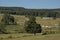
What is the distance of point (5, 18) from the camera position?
97625mm

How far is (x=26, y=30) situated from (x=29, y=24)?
2.50m

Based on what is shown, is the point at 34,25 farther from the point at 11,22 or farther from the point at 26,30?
the point at 11,22

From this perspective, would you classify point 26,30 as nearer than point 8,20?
Yes

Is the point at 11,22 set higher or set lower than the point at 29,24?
lower

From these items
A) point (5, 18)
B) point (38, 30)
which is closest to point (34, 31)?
point (38, 30)

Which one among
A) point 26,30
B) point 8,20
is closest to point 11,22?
point 8,20

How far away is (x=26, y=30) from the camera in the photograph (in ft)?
184

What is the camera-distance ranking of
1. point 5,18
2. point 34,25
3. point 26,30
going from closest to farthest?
point 34,25, point 26,30, point 5,18

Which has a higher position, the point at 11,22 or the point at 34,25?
the point at 34,25

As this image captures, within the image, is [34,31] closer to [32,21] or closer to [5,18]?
[32,21]

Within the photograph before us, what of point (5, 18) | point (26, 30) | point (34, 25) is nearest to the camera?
point (34, 25)

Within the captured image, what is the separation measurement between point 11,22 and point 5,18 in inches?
225

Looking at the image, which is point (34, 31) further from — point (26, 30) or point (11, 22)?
point (11, 22)

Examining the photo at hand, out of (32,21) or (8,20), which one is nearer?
(32,21)
